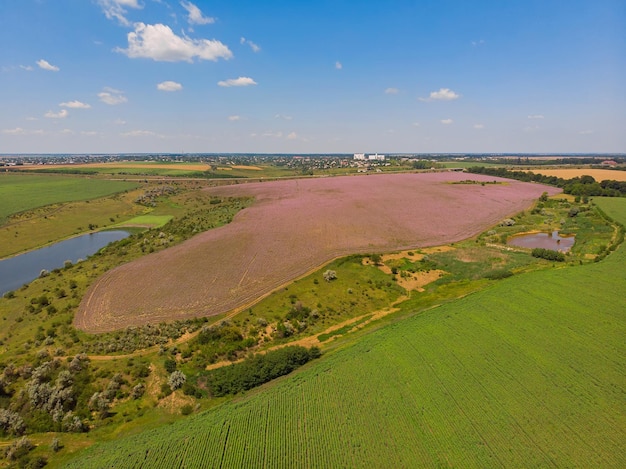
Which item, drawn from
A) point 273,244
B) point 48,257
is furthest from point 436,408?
point 48,257

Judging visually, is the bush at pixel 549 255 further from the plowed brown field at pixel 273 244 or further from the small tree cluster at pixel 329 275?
the small tree cluster at pixel 329 275

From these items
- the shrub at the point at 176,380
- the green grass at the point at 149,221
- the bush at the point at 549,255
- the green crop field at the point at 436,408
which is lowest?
the green grass at the point at 149,221

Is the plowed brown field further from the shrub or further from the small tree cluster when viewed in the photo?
the shrub

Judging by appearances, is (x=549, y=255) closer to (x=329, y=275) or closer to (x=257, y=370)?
(x=329, y=275)

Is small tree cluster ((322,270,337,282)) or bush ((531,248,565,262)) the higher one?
bush ((531,248,565,262))

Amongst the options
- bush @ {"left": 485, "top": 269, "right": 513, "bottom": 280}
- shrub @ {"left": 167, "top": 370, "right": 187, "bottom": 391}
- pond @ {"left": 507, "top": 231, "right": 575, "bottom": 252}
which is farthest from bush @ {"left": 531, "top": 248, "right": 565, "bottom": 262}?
shrub @ {"left": 167, "top": 370, "right": 187, "bottom": 391}

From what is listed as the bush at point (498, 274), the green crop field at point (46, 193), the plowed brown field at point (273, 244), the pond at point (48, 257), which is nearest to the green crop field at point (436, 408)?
the bush at point (498, 274)

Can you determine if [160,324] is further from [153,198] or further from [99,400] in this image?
[153,198]
